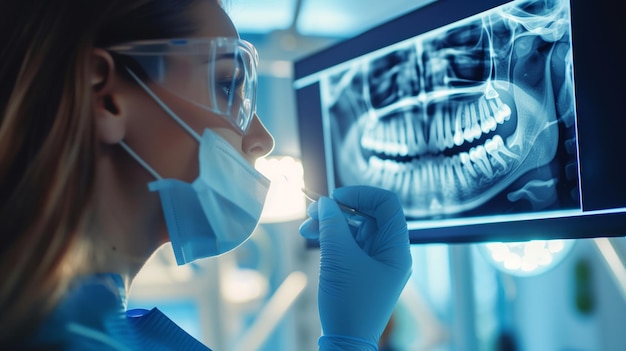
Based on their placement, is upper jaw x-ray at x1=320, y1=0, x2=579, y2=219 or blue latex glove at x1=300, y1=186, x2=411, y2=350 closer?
upper jaw x-ray at x1=320, y1=0, x2=579, y2=219

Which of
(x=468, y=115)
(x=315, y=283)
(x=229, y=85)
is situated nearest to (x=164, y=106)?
(x=229, y=85)

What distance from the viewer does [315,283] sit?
2.04 m

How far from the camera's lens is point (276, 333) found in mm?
2605

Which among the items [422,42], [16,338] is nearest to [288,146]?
[422,42]

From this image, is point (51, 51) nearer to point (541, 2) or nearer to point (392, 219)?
point (392, 219)

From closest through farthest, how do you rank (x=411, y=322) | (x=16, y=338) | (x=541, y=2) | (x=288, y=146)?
1. (x=16, y=338)
2. (x=541, y=2)
3. (x=288, y=146)
4. (x=411, y=322)

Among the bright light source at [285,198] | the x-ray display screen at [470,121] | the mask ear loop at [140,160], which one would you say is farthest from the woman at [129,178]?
the bright light source at [285,198]

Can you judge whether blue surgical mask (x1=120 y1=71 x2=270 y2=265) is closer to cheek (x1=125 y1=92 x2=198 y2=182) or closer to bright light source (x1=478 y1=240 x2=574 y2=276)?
cheek (x1=125 y1=92 x2=198 y2=182)

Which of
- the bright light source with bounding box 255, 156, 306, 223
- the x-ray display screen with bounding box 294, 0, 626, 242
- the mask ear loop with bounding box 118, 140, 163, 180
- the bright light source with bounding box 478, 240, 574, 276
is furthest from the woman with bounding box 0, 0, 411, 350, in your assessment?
the bright light source with bounding box 255, 156, 306, 223

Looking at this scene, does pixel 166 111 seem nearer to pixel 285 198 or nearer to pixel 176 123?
pixel 176 123

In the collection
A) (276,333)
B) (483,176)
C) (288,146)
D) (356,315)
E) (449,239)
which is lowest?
(276,333)

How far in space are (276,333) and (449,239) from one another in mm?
1811

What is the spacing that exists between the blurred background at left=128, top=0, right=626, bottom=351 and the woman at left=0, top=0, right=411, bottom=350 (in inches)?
12.2

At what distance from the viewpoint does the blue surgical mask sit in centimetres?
82
